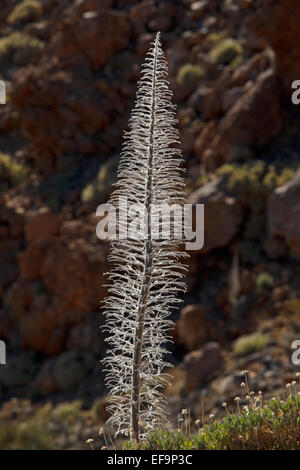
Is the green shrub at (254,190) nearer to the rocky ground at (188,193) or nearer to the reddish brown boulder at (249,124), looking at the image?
the rocky ground at (188,193)

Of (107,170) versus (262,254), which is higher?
(107,170)

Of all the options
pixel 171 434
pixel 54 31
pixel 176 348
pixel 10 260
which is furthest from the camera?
pixel 54 31

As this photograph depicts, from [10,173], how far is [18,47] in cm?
934

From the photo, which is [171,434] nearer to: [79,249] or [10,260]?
[79,249]

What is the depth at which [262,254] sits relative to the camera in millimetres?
13414

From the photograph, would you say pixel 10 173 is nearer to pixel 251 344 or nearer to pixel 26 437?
pixel 26 437

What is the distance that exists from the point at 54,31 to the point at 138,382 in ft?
81.3

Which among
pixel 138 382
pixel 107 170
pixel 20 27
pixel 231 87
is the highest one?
pixel 20 27

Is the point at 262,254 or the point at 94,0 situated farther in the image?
the point at 94,0

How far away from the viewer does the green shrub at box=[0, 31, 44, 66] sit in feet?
87.4

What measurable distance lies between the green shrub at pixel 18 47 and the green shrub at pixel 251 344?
761 inches

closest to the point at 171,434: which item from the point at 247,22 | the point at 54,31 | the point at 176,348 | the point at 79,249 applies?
the point at 176,348

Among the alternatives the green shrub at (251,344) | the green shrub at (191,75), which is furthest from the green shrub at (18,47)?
the green shrub at (251,344)

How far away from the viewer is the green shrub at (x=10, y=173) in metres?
20.8
